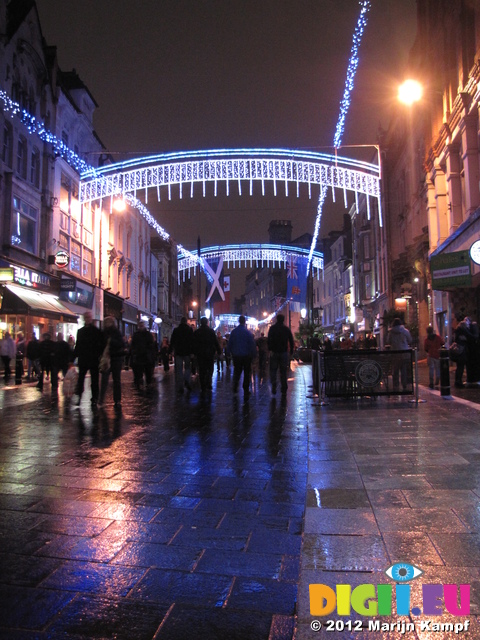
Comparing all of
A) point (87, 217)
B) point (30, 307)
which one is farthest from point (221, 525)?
point (87, 217)

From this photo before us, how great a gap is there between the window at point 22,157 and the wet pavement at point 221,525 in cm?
1866

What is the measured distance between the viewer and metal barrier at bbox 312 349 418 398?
32.3ft

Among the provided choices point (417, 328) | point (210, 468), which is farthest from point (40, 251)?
point (210, 468)

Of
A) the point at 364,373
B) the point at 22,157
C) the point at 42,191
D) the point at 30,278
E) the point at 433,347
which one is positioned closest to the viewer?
the point at 364,373

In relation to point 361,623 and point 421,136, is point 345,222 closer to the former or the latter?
point 421,136

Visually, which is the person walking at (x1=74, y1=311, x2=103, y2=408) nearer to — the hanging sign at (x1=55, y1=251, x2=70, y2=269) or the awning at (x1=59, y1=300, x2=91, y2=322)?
the hanging sign at (x1=55, y1=251, x2=70, y2=269)

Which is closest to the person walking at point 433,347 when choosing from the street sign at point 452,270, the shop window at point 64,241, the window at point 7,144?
the street sign at point 452,270

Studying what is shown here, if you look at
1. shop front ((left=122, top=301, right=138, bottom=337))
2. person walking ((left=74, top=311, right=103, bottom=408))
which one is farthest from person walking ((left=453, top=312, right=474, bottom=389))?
shop front ((left=122, top=301, right=138, bottom=337))

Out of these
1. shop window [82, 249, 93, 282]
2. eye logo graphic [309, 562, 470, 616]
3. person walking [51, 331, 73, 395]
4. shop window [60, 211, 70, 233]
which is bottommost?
eye logo graphic [309, 562, 470, 616]

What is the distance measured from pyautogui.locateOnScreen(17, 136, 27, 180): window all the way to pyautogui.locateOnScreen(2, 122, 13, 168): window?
968 millimetres

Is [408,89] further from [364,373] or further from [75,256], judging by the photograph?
[75,256]

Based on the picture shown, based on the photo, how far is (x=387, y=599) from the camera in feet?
7.86

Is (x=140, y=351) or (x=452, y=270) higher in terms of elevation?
(x=452, y=270)

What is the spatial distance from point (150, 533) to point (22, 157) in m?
23.1
